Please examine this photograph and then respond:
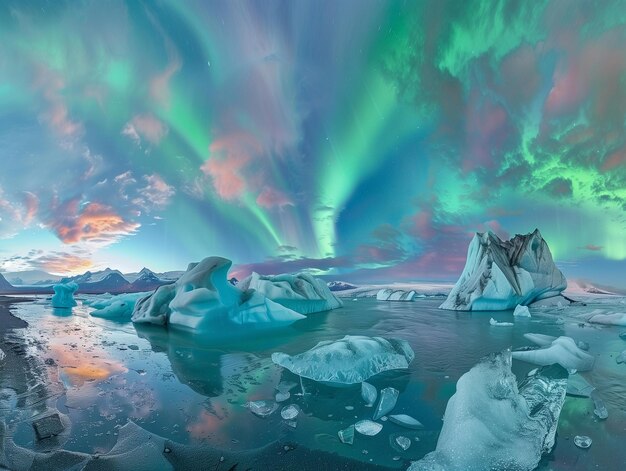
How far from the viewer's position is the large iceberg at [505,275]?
20281 millimetres

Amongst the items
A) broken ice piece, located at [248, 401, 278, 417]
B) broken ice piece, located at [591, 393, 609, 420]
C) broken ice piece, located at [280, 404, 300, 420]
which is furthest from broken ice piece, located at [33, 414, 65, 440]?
broken ice piece, located at [591, 393, 609, 420]

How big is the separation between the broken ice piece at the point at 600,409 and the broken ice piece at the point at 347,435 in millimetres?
2979

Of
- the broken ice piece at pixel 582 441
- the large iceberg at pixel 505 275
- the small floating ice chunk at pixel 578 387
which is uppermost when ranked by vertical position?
the large iceberg at pixel 505 275

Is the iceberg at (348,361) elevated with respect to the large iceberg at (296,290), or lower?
lower

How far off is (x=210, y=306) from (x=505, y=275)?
63.6 feet

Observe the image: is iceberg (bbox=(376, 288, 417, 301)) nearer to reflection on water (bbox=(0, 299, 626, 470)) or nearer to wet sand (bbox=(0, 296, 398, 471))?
reflection on water (bbox=(0, 299, 626, 470))

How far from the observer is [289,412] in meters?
3.56

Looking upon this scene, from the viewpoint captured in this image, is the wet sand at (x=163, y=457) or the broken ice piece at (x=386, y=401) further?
the broken ice piece at (x=386, y=401)

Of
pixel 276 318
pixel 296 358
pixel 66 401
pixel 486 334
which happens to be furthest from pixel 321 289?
pixel 66 401

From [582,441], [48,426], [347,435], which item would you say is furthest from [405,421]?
[48,426]

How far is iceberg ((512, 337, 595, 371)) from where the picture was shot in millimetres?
5672

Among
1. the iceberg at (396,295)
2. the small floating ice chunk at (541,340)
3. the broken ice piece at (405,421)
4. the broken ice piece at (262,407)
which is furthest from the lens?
the iceberg at (396,295)

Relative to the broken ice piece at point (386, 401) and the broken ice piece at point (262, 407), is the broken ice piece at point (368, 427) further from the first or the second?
the broken ice piece at point (262, 407)

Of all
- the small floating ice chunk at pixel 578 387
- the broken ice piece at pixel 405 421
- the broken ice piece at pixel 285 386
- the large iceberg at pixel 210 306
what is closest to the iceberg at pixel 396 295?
the large iceberg at pixel 210 306
